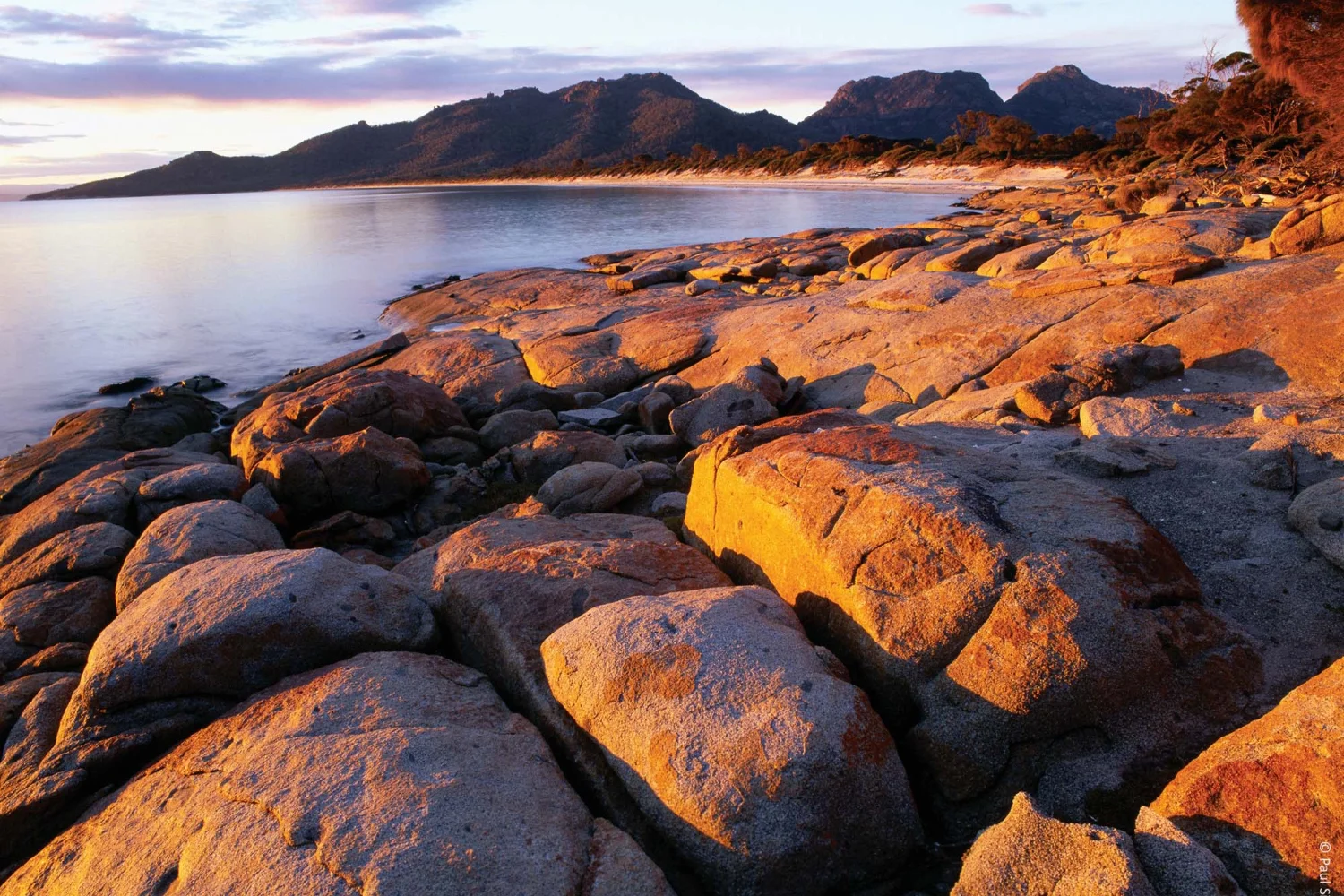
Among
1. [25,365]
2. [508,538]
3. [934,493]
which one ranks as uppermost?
[934,493]

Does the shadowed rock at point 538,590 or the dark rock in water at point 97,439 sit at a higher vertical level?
the shadowed rock at point 538,590

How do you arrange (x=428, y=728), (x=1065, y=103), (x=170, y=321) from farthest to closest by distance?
(x=1065, y=103) → (x=170, y=321) → (x=428, y=728)

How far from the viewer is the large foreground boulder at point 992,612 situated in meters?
4.00

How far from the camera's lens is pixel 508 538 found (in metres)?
6.14

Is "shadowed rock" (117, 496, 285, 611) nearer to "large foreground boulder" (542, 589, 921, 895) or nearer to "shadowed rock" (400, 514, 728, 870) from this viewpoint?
"shadowed rock" (400, 514, 728, 870)

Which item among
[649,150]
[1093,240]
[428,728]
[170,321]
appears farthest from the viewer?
[649,150]

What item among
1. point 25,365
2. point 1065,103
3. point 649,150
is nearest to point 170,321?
point 25,365

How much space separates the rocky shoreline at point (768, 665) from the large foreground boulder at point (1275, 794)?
0.04 ft

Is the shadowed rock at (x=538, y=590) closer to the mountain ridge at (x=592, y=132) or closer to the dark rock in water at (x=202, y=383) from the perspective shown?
the dark rock in water at (x=202, y=383)

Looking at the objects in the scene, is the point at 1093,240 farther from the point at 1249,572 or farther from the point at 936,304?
the point at 1249,572

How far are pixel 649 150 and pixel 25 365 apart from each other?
5340 inches

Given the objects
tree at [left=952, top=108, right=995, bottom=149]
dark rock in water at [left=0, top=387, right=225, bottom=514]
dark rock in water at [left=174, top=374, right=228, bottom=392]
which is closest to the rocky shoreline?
dark rock in water at [left=0, top=387, right=225, bottom=514]

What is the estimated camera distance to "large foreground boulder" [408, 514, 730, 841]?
415 centimetres

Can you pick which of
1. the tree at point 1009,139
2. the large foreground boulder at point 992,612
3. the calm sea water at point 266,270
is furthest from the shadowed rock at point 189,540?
the tree at point 1009,139
